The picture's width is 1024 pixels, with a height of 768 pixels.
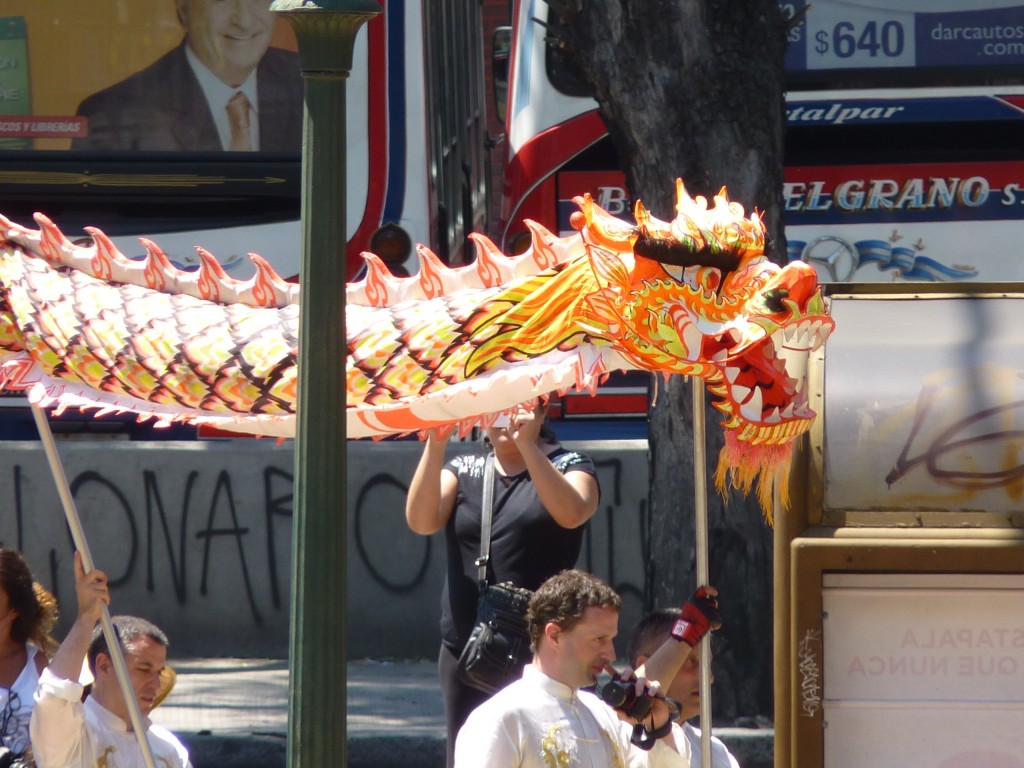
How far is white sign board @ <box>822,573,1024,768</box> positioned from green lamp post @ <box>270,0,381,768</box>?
3.35 feet

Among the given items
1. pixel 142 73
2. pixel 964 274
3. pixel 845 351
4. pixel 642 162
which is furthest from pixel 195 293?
pixel 964 274

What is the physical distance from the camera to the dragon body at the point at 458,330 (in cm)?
330

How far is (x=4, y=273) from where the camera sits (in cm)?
382

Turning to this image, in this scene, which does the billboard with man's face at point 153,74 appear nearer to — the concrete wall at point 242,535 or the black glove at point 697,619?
the concrete wall at point 242,535

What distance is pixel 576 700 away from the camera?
3846mm

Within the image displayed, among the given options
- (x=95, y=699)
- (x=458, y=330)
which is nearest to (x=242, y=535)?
(x=95, y=699)

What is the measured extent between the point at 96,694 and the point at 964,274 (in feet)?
17.6

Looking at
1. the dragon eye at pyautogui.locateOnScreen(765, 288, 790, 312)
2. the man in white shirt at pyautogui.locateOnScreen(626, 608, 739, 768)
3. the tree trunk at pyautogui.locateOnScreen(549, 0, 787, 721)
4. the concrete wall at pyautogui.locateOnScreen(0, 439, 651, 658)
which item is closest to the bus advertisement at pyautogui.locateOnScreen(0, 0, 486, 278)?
the concrete wall at pyautogui.locateOnScreen(0, 439, 651, 658)

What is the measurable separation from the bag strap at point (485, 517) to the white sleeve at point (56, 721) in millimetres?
1152

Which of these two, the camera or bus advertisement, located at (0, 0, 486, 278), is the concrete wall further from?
the camera

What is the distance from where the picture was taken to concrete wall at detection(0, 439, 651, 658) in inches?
314

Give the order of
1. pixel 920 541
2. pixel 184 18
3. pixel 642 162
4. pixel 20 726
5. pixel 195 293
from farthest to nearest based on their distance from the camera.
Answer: pixel 184 18, pixel 642 162, pixel 20 726, pixel 195 293, pixel 920 541

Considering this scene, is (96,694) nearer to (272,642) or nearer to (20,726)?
(20,726)

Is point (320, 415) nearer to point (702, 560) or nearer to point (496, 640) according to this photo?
point (702, 560)
